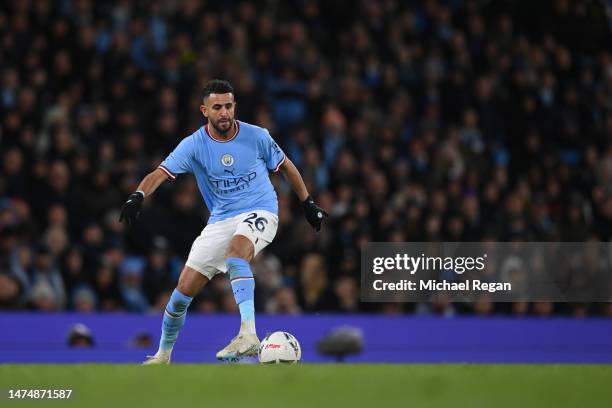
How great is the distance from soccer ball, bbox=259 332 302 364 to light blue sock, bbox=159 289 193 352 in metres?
0.81

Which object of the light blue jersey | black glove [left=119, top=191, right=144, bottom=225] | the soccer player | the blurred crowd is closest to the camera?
black glove [left=119, top=191, right=144, bottom=225]

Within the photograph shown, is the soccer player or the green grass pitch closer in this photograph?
the green grass pitch

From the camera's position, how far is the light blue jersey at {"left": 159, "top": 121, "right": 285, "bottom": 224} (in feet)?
28.9

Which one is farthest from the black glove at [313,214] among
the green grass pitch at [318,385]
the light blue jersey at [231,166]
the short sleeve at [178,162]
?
the green grass pitch at [318,385]

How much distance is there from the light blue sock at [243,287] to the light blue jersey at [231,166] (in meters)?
0.50

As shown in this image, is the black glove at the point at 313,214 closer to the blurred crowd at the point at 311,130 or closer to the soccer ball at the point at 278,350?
the soccer ball at the point at 278,350

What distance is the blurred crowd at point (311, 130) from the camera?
13.1 m

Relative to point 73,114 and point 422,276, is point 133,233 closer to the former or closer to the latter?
point 73,114

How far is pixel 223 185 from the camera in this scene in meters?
8.86

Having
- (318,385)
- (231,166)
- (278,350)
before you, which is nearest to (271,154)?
(231,166)

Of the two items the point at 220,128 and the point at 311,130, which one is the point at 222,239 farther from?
Result: the point at 311,130

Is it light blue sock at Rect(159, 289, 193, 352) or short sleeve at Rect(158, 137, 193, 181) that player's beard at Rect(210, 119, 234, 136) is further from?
light blue sock at Rect(159, 289, 193, 352)

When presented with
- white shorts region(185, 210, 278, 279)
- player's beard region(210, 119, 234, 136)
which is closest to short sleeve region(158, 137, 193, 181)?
player's beard region(210, 119, 234, 136)

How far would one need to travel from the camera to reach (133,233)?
13336mm
